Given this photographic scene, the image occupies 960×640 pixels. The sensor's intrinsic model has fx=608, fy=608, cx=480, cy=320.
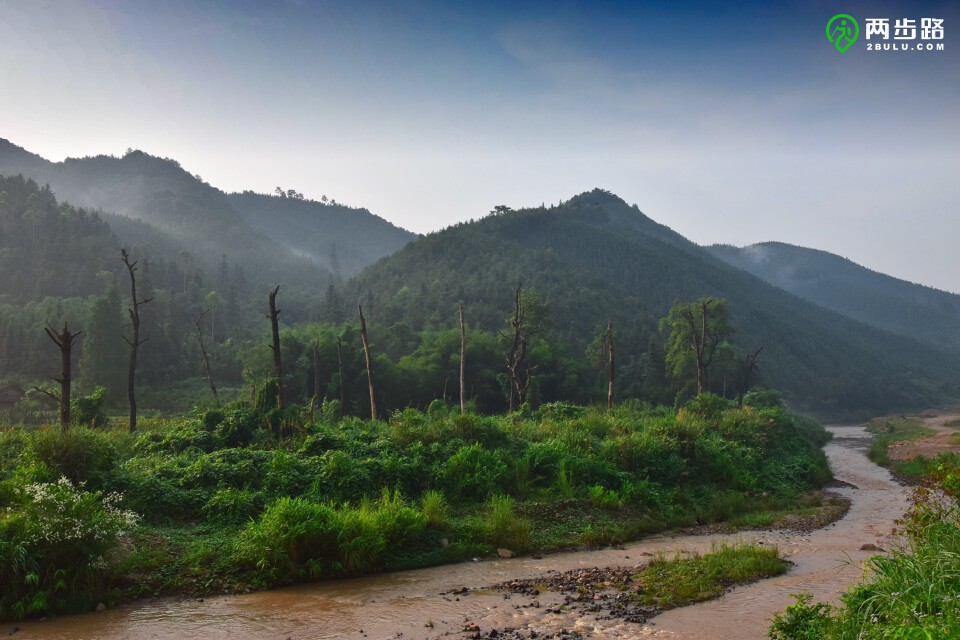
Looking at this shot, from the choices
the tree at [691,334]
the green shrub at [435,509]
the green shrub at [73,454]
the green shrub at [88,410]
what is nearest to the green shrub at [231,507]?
the green shrub at [73,454]

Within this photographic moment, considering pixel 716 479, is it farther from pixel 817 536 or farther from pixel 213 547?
pixel 213 547

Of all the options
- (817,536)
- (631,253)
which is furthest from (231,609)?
(631,253)

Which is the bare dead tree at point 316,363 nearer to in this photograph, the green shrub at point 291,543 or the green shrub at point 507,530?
the green shrub at point 507,530

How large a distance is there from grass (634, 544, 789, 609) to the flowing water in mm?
264

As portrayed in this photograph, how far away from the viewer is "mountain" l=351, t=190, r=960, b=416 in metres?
73.6

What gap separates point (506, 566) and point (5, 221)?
10077 centimetres

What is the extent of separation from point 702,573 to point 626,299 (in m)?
75.0

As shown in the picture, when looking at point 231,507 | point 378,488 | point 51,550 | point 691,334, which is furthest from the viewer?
point 691,334

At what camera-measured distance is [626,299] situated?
8450 cm

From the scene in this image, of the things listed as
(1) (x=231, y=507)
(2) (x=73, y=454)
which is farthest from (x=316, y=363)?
(1) (x=231, y=507)

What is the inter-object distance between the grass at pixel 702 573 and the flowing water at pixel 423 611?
264 mm

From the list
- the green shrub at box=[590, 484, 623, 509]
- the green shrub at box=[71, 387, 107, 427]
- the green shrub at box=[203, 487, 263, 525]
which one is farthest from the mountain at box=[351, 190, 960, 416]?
the green shrub at box=[203, 487, 263, 525]

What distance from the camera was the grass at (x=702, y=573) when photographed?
10494 mm

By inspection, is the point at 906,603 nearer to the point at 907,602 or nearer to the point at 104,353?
the point at 907,602
